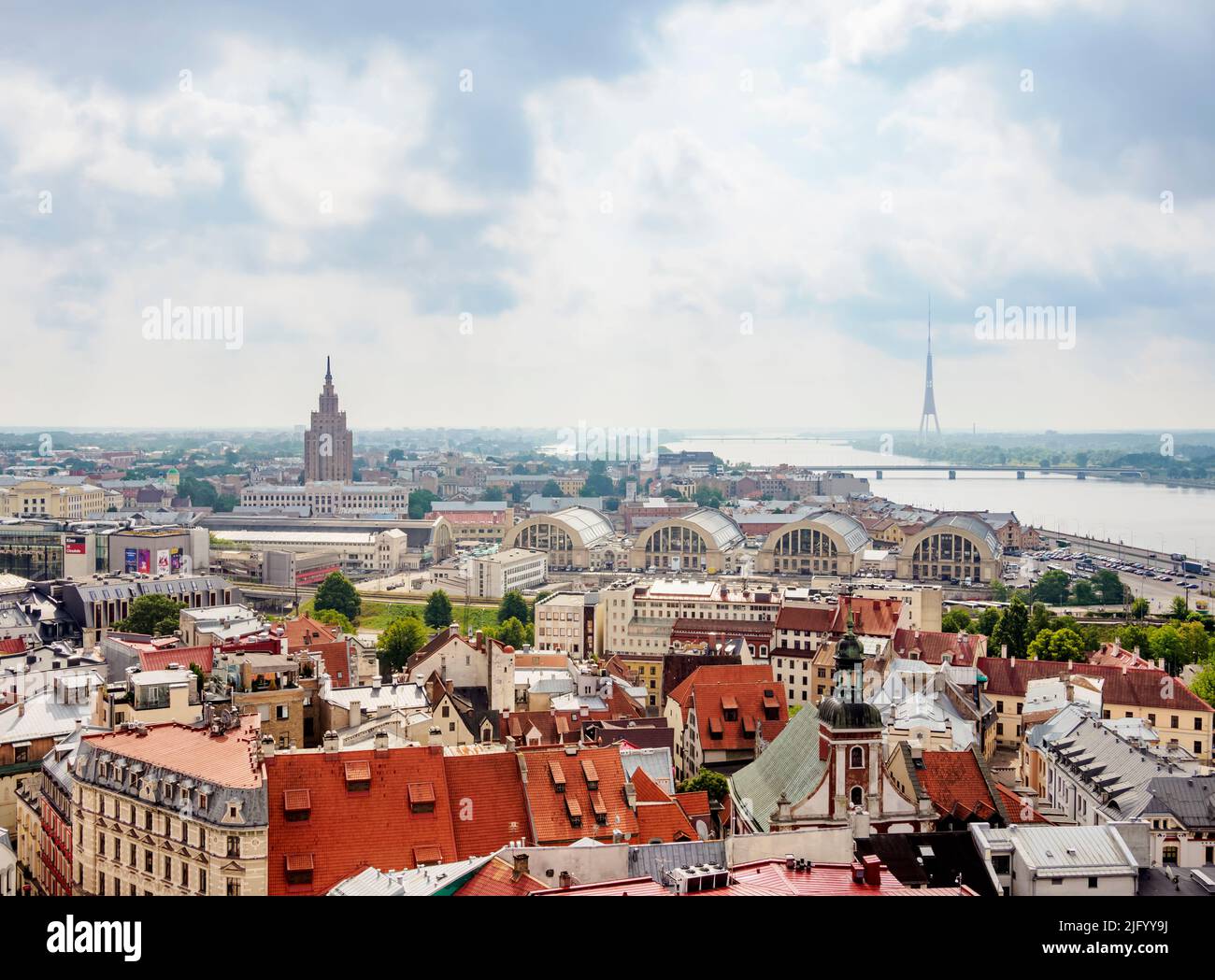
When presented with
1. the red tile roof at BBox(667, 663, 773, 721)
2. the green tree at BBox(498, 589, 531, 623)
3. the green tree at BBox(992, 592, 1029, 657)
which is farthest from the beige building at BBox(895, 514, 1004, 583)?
the red tile roof at BBox(667, 663, 773, 721)

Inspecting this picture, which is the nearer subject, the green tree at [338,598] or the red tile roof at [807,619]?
the red tile roof at [807,619]

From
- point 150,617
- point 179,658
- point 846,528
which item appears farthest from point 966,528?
point 179,658

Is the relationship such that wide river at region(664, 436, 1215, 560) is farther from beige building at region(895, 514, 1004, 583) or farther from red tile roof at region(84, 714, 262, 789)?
red tile roof at region(84, 714, 262, 789)

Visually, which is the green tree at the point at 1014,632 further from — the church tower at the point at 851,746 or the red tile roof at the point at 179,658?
the red tile roof at the point at 179,658

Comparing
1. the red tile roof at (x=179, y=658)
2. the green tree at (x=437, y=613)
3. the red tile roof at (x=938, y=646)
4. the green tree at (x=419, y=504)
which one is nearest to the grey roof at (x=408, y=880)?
the red tile roof at (x=179, y=658)

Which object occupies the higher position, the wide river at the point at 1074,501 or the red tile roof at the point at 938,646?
the wide river at the point at 1074,501

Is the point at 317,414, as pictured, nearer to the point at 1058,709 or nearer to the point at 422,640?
the point at 422,640

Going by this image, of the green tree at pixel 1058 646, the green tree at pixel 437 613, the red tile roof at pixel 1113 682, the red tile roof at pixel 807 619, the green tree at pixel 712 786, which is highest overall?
the red tile roof at pixel 807 619

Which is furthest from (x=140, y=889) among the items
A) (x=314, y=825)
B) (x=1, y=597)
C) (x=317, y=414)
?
(x=317, y=414)
